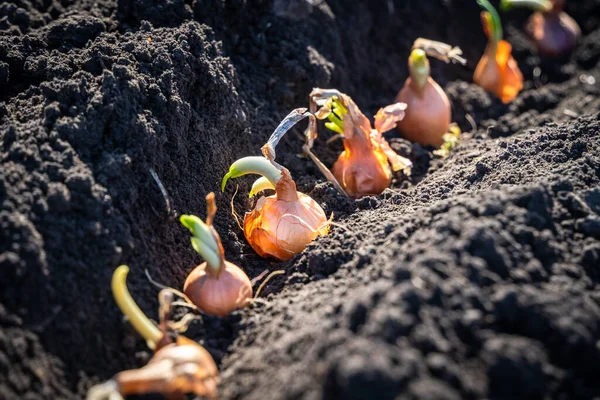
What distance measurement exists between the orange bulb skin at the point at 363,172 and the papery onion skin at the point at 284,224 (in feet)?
1.57

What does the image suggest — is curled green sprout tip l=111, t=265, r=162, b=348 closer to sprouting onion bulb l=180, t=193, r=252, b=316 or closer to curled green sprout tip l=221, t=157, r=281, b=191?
sprouting onion bulb l=180, t=193, r=252, b=316

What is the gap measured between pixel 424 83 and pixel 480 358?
2190 millimetres

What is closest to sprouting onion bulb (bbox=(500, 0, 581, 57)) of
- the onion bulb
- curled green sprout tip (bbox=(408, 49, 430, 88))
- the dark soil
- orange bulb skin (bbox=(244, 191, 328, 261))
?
the dark soil

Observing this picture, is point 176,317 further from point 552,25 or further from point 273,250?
point 552,25

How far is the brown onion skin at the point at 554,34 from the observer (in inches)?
194

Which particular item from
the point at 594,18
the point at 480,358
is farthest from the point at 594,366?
the point at 594,18

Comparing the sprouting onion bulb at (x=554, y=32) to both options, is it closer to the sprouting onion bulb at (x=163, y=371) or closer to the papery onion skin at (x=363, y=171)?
the papery onion skin at (x=363, y=171)

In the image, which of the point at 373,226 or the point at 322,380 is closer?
the point at 322,380

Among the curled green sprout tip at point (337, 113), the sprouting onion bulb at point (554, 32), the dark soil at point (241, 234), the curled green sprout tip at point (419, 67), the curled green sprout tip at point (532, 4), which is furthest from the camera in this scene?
the sprouting onion bulb at point (554, 32)

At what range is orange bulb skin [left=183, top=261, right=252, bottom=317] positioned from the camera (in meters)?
2.28

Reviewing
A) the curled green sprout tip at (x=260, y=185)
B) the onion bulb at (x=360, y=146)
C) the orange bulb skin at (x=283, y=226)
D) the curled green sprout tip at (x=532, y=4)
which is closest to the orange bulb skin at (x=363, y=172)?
the onion bulb at (x=360, y=146)

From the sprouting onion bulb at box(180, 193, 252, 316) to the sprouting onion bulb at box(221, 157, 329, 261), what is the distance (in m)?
0.32

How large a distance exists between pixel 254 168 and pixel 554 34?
3521 mm

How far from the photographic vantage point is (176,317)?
7.47 feet
